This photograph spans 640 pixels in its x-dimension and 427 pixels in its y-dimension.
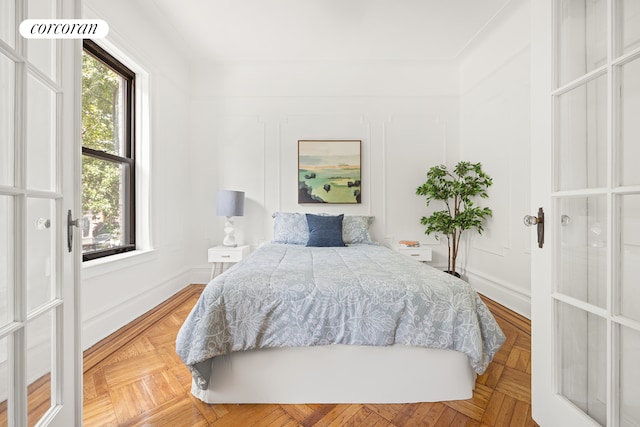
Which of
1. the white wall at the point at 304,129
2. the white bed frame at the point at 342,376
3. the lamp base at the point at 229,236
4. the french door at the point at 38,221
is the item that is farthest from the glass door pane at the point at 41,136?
the white wall at the point at 304,129

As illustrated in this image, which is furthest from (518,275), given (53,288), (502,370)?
(53,288)

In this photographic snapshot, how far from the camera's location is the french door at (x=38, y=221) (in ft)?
2.59

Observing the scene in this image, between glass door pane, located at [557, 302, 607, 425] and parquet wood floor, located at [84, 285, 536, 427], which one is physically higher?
glass door pane, located at [557, 302, 607, 425]

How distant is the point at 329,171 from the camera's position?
12.9 ft

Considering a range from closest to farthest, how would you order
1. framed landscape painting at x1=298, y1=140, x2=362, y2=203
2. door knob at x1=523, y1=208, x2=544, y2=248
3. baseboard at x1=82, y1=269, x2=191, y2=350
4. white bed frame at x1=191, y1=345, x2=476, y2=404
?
door knob at x1=523, y1=208, x2=544, y2=248
white bed frame at x1=191, y1=345, x2=476, y2=404
baseboard at x1=82, y1=269, x2=191, y2=350
framed landscape painting at x1=298, y1=140, x2=362, y2=203

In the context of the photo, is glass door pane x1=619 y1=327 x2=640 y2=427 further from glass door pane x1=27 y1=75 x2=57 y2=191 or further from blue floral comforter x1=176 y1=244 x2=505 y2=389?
glass door pane x1=27 y1=75 x2=57 y2=191

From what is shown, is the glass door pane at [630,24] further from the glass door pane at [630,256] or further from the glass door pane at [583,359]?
the glass door pane at [583,359]

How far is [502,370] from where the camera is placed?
1871mm

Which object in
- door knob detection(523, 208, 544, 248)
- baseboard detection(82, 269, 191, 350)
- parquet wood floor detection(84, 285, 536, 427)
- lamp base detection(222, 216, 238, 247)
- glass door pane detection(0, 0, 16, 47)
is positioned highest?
glass door pane detection(0, 0, 16, 47)

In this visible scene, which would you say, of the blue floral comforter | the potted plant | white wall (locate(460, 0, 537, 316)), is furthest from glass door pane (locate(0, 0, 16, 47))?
the potted plant

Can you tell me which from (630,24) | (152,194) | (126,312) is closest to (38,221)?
(630,24)

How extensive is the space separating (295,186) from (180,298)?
1.92m

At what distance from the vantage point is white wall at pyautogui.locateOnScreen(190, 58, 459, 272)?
395 cm

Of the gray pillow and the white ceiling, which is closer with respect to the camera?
the white ceiling
